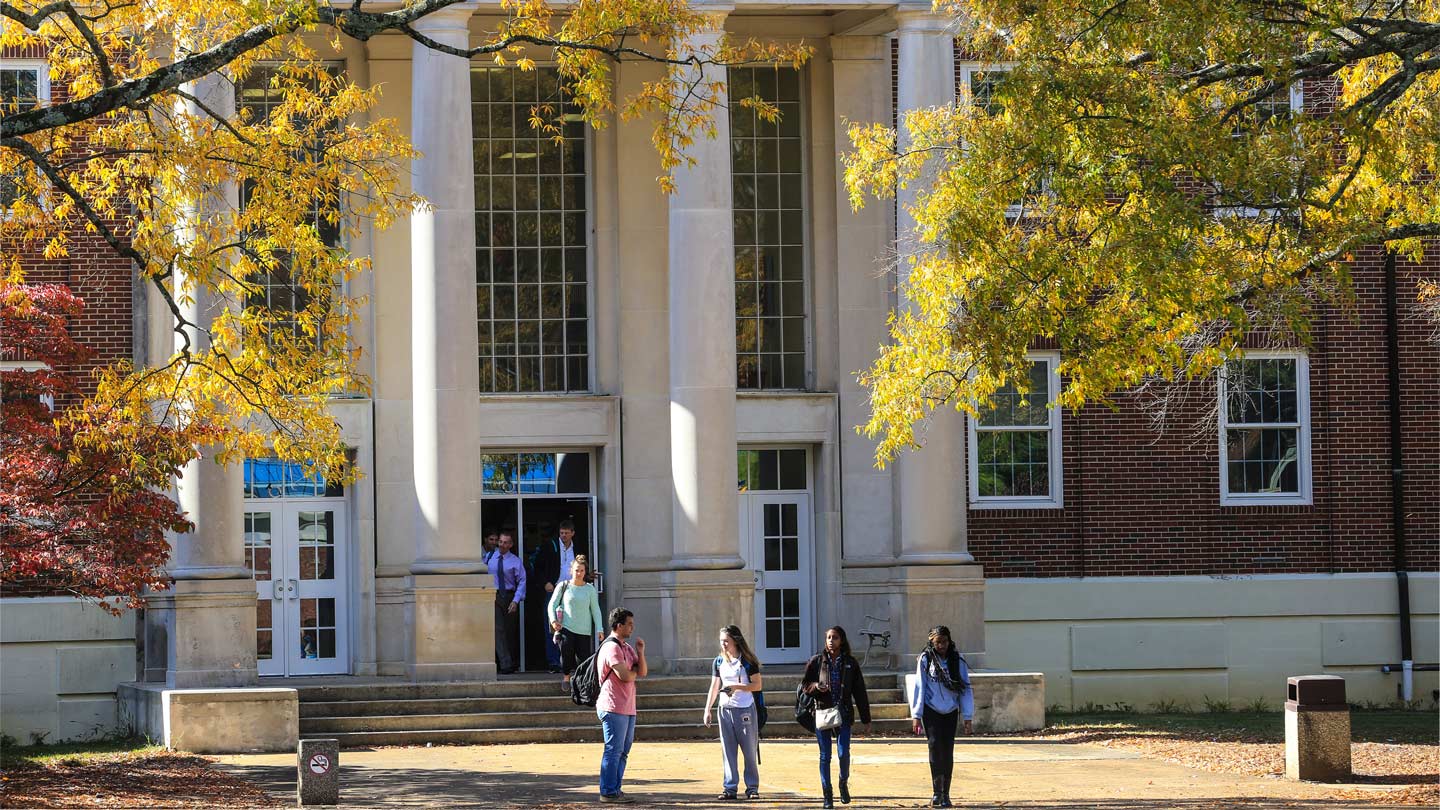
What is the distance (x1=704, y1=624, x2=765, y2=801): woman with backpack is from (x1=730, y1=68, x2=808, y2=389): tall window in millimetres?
10592

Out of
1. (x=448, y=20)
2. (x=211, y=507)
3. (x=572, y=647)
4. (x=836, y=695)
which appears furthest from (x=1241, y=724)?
(x=448, y=20)

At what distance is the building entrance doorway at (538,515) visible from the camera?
84.5ft

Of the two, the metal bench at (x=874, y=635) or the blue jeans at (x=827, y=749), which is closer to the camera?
the blue jeans at (x=827, y=749)

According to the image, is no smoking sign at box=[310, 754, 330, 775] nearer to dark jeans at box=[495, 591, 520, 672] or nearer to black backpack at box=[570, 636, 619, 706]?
black backpack at box=[570, 636, 619, 706]

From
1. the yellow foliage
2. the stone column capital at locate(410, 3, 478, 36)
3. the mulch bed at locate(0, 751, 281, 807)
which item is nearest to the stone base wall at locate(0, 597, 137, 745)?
the mulch bed at locate(0, 751, 281, 807)

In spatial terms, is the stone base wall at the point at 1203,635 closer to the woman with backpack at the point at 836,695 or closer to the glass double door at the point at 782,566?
the glass double door at the point at 782,566

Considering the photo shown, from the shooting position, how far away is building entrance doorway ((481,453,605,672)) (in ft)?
84.5

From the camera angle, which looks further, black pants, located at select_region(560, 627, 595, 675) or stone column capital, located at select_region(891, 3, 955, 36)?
stone column capital, located at select_region(891, 3, 955, 36)

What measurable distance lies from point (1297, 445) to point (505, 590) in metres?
11.6

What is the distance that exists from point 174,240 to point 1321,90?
54.7ft

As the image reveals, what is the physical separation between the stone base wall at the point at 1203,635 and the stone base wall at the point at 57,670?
1158 centimetres

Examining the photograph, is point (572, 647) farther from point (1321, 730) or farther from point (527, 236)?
point (1321, 730)

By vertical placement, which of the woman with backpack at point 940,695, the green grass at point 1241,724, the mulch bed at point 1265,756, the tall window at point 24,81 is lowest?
the green grass at point 1241,724

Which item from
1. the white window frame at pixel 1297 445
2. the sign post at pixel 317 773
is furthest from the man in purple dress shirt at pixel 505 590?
the white window frame at pixel 1297 445
